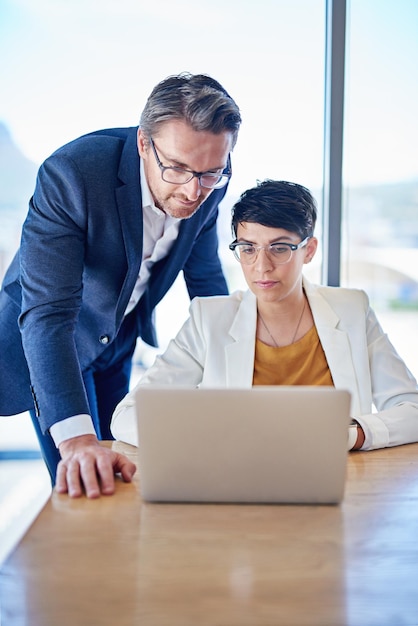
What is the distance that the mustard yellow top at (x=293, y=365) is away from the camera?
1.99m

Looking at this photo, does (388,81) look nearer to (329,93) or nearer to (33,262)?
(329,93)

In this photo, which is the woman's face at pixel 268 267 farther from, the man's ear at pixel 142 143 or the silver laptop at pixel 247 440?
the silver laptop at pixel 247 440

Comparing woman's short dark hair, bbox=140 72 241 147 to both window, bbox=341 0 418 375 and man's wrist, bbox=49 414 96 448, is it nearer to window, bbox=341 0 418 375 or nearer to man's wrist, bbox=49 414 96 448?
man's wrist, bbox=49 414 96 448

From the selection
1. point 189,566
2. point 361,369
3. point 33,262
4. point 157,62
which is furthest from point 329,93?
point 189,566

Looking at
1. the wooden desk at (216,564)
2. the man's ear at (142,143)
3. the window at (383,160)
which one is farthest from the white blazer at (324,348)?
the window at (383,160)

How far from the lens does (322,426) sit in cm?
111

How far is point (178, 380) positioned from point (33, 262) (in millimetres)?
537

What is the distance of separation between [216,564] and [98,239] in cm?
112

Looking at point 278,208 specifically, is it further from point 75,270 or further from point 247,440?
point 247,440

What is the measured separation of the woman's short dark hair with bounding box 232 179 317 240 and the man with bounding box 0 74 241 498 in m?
0.12

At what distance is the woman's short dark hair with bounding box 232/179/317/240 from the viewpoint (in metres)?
1.96

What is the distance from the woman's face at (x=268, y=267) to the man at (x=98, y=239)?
19 centimetres

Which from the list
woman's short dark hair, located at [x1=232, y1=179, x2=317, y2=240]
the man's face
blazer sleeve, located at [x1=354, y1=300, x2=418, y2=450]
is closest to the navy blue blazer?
the man's face

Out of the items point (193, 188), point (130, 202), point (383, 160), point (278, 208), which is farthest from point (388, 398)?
point (383, 160)
